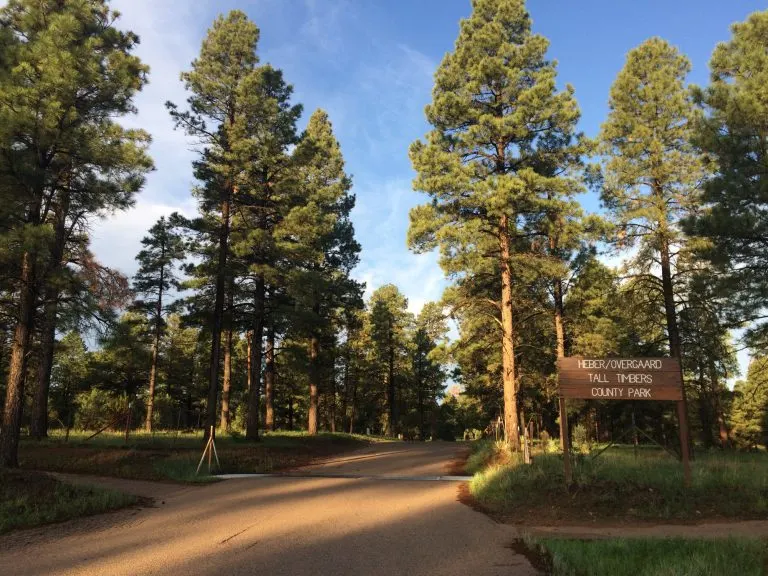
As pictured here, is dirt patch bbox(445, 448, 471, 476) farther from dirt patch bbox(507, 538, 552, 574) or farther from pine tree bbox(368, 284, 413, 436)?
pine tree bbox(368, 284, 413, 436)

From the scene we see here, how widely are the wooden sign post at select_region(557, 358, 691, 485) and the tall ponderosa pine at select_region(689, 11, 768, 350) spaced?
7.04 meters

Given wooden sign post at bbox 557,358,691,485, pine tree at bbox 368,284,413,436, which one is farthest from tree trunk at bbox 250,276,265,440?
pine tree at bbox 368,284,413,436

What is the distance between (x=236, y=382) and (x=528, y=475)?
48.6 metres

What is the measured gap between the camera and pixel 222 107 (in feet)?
68.0

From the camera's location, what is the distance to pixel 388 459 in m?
20.0

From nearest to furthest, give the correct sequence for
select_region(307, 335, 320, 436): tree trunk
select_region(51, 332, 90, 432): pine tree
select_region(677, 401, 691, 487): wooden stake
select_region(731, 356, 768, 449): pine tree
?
select_region(677, 401, 691, 487): wooden stake, select_region(307, 335, 320, 436): tree trunk, select_region(51, 332, 90, 432): pine tree, select_region(731, 356, 768, 449): pine tree

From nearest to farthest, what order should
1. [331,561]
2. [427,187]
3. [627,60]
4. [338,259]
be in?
[331,561] → [427,187] → [627,60] → [338,259]

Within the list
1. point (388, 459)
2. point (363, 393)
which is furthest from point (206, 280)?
point (363, 393)

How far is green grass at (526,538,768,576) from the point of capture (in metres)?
5.34

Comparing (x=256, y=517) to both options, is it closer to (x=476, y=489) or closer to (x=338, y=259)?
(x=476, y=489)

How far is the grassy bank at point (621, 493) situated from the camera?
8.63 meters

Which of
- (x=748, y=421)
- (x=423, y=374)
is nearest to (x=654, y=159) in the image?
(x=423, y=374)

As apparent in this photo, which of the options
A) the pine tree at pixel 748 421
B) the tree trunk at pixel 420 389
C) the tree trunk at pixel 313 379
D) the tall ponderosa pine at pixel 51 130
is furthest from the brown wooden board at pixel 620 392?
A: the pine tree at pixel 748 421

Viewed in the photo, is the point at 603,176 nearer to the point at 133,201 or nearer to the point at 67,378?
the point at 133,201
